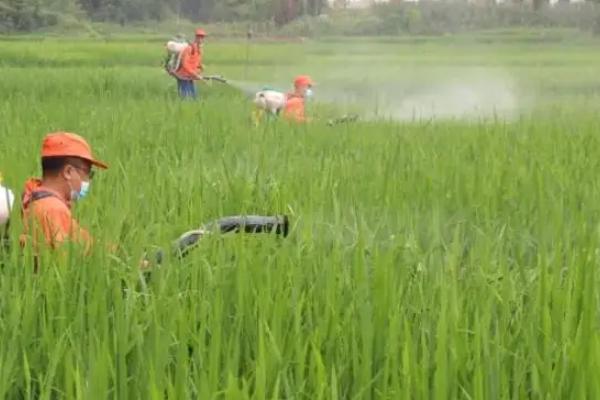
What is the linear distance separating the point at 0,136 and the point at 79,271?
3762 mm

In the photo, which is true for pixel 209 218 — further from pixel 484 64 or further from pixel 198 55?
pixel 484 64

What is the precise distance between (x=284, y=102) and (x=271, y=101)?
0.44ft

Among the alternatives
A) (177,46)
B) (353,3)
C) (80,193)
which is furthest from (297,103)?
(353,3)

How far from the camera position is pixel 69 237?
253 cm

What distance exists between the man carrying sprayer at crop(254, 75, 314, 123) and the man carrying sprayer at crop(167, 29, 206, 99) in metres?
3.37

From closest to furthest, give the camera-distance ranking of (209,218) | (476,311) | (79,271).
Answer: (476,311), (79,271), (209,218)

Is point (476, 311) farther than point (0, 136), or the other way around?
point (0, 136)

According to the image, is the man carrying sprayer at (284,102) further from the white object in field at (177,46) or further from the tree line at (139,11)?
the tree line at (139,11)

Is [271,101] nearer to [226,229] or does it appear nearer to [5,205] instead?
[226,229]

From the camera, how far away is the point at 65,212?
2861 mm

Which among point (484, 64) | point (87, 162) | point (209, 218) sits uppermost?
point (87, 162)

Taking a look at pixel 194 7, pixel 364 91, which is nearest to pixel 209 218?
pixel 364 91

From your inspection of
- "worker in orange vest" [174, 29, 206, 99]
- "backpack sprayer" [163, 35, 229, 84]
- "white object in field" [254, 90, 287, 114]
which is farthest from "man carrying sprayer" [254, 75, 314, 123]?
"backpack sprayer" [163, 35, 229, 84]

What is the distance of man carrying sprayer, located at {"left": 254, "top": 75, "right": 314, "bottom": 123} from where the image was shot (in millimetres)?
8266
